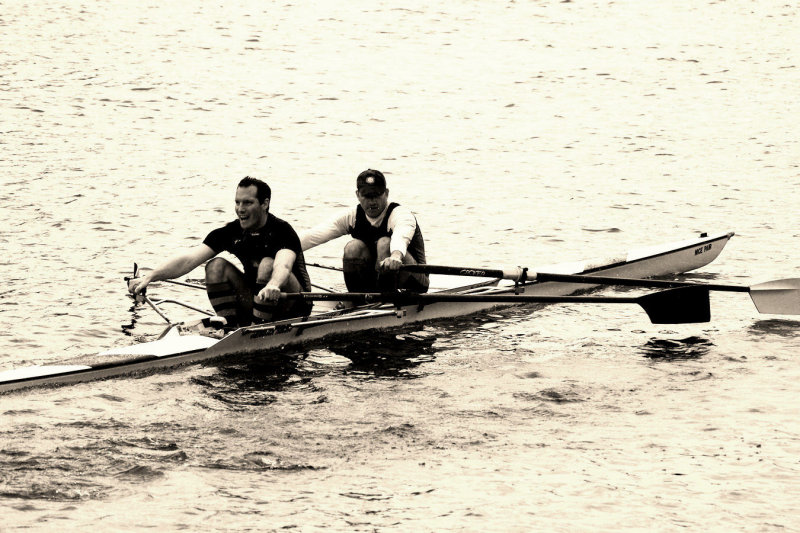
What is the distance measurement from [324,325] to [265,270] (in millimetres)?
1022

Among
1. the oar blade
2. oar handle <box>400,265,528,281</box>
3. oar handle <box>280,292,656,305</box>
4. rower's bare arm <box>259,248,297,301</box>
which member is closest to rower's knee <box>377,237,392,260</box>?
oar handle <box>400,265,528,281</box>

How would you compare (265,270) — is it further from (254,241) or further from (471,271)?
(471,271)

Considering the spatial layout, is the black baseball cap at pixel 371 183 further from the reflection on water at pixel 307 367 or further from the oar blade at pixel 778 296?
the oar blade at pixel 778 296

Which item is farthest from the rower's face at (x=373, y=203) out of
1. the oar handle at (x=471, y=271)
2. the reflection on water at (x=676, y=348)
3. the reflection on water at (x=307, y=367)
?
the reflection on water at (x=676, y=348)

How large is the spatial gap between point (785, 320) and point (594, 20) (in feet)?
79.1

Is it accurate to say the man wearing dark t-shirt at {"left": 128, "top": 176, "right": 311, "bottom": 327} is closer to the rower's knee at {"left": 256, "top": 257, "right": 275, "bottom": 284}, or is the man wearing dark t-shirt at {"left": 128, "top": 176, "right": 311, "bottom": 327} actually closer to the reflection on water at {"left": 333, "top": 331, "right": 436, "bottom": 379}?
the rower's knee at {"left": 256, "top": 257, "right": 275, "bottom": 284}

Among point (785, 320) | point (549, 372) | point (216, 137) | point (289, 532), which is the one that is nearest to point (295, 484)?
point (289, 532)

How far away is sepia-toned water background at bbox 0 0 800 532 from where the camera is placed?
27.2 feet

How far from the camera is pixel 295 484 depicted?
821cm

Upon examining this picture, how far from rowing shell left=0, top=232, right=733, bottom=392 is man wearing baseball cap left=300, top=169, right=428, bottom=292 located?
0.31 metres

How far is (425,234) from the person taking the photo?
17.4m

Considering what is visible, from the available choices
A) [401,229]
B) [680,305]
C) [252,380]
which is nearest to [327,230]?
[401,229]

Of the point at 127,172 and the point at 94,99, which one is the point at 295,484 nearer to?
the point at 127,172

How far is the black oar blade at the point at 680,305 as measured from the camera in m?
11.9
